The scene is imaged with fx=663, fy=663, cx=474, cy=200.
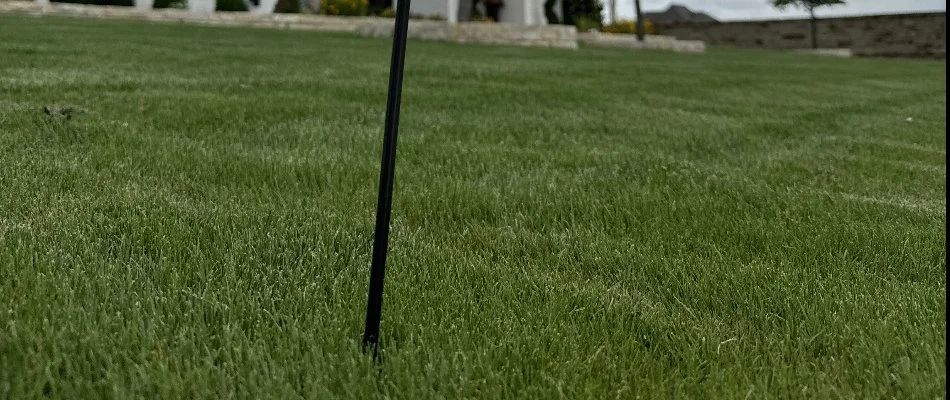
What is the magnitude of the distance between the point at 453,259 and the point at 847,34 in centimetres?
4036

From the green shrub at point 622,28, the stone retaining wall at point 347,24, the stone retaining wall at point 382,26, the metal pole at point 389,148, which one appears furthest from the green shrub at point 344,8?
the metal pole at point 389,148

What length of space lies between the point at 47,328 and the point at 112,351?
0.15 metres

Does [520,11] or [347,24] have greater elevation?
[520,11]

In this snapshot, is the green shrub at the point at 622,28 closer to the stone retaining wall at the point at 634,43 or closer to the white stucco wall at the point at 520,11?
the white stucco wall at the point at 520,11

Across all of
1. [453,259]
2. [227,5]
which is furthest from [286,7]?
[453,259]

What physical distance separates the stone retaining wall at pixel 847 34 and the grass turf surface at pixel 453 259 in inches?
1402

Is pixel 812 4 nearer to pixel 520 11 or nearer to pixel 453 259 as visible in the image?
pixel 520 11

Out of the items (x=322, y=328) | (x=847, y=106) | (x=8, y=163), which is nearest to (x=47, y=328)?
(x=322, y=328)

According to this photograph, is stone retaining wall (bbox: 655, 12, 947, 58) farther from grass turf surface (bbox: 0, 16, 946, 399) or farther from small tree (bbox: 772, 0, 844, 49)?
grass turf surface (bbox: 0, 16, 946, 399)

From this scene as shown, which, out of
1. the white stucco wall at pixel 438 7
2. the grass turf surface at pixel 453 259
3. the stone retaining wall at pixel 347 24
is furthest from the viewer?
the white stucco wall at pixel 438 7

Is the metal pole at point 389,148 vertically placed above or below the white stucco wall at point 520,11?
below

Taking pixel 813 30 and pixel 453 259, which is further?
pixel 813 30

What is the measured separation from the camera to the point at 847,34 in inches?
1407

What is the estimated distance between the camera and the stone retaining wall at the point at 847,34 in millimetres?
33844
